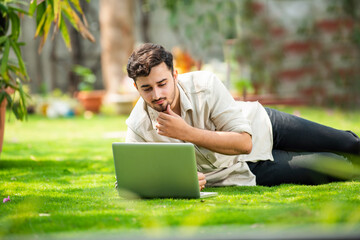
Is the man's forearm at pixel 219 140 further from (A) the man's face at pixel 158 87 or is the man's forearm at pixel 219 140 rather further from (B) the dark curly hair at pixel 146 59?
(B) the dark curly hair at pixel 146 59

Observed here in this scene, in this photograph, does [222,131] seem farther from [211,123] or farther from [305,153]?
[305,153]

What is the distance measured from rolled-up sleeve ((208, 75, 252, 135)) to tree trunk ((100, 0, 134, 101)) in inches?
275

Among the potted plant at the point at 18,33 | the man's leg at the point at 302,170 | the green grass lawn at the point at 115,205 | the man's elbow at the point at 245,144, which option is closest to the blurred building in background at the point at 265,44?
the potted plant at the point at 18,33

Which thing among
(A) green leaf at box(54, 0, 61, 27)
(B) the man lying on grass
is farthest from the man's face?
(A) green leaf at box(54, 0, 61, 27)

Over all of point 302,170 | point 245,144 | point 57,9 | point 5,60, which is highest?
point 57,9

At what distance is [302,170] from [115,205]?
1.09 meters

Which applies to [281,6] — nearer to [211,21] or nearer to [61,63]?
[211,21]

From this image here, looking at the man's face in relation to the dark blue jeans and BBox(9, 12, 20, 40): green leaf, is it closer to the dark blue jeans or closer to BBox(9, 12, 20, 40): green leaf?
the dark blue jeans

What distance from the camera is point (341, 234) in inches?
38.5

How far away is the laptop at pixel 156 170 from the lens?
2531 mm

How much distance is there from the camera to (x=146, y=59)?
2.62 m

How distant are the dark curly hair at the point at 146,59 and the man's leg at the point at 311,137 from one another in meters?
0.85

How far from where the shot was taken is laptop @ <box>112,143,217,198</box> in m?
2.53

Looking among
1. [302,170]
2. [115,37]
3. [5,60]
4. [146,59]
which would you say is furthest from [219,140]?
[115,37]
